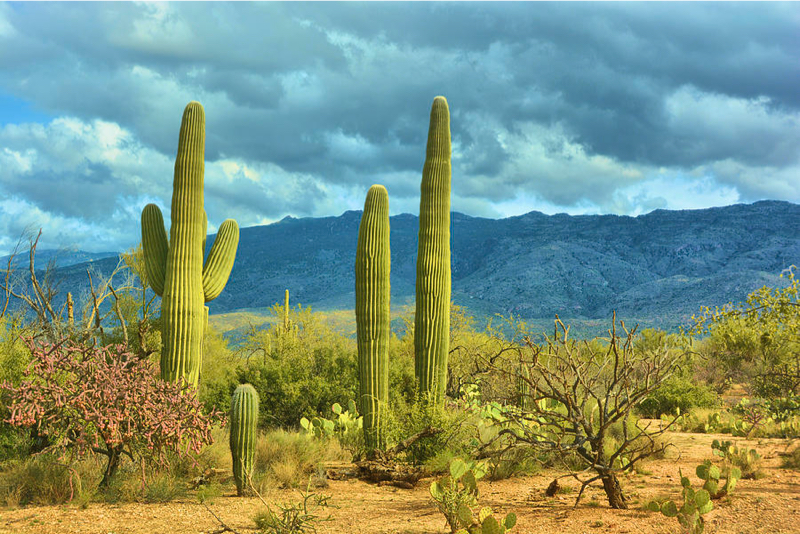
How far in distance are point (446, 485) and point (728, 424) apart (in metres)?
10.5

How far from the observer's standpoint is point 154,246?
1263cm

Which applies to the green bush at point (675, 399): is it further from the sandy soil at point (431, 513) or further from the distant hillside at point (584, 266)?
the distant hillside at point (584, 266)

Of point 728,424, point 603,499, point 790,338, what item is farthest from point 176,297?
point 728,424

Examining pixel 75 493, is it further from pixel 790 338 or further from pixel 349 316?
pixel 349 316

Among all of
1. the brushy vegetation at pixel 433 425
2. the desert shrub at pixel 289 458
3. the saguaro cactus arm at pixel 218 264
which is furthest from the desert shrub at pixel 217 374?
the saguaro cactus arm at pixel 218 264

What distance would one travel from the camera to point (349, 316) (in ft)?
203

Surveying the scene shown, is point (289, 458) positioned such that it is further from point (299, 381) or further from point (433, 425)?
point (299, 381)

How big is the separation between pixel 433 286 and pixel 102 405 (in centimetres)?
599

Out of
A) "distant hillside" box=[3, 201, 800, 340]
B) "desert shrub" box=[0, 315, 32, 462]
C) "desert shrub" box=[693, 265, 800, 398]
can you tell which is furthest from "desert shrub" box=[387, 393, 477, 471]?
"distant hillside" box=[3, 201, 800, 340]

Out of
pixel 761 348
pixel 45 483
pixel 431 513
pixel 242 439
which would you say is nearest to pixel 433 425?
pixel 431 513

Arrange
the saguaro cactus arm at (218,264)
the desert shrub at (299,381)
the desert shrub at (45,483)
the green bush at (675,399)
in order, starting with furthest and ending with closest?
the green bush at (675,399) → the desert shrub at (299,381) → the saguaro cactus arm at (218,264) → the desert shrub at (45,483)

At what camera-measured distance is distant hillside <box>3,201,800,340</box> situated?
222ft

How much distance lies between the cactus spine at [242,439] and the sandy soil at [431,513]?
296 mm

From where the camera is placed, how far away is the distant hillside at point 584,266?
222ft
